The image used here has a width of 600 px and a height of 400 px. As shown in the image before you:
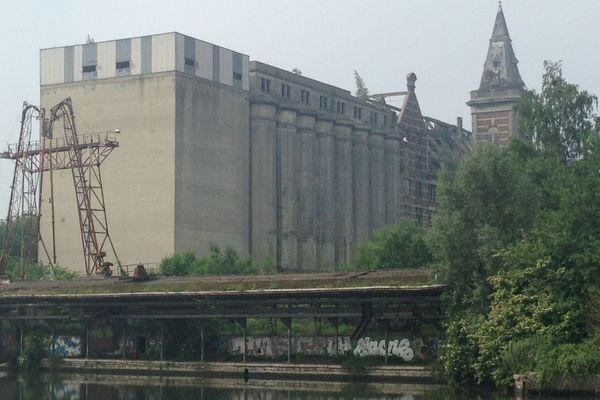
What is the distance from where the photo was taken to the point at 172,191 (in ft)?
324

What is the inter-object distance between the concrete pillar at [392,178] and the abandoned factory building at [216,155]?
75 centimetres

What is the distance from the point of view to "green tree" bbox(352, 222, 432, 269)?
88.7 m

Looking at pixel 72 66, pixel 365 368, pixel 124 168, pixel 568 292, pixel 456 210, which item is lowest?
pixel 365 368

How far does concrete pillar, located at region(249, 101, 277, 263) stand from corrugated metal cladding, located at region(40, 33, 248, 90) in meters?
3.20

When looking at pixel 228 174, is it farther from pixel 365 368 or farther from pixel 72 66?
pixel 365 368

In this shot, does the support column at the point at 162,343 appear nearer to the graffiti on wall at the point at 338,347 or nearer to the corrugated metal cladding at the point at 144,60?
the graffiti on wall at the point at 338,347

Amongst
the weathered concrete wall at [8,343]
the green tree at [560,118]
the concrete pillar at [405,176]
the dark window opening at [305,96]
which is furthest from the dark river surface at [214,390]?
the concrete pillar at [405,176]

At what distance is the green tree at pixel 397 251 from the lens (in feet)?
291

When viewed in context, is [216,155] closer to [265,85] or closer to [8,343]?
[265,85]

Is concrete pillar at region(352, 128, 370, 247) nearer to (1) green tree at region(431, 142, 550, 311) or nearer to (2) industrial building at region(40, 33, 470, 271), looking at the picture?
(2) industrial building at region(40, 33, 470, 271)

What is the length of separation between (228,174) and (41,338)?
3660 cm

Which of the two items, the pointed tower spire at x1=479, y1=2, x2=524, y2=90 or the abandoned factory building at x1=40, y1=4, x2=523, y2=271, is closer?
the abandoned factory building at x1=40, y1=4, x2=523, y2=271

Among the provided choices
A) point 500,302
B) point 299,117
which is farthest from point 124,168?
point 500,302

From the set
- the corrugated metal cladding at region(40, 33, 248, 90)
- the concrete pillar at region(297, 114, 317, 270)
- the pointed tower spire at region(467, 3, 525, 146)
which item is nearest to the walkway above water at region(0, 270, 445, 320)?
the corrugated metal cladding at region(40, 33, 248, 90)
